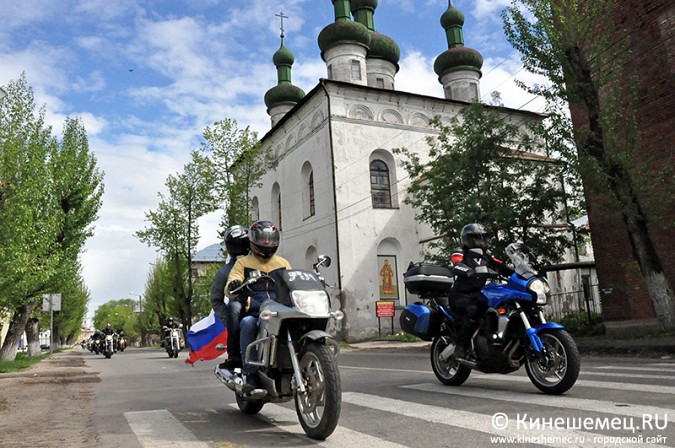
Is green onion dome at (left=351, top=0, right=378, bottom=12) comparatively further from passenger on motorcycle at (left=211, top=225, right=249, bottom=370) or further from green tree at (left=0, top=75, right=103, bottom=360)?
passenger on motorcycle at (left=211, top=225, right=249, bottom=370)

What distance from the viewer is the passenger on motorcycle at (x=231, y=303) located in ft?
17.8

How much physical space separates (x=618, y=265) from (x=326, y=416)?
14059 mm

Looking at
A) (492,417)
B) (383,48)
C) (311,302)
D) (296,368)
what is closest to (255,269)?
(311,302)

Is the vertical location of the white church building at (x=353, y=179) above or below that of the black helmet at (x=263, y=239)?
above

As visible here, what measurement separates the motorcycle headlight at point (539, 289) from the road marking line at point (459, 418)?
5.04 feet

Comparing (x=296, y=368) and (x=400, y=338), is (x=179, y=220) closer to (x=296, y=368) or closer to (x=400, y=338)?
(x=400, y=338)

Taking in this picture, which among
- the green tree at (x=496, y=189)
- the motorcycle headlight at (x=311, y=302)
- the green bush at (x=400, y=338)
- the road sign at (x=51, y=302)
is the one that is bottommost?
the green bush at (x=400, y=338)

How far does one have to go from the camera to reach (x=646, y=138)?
1434 cm

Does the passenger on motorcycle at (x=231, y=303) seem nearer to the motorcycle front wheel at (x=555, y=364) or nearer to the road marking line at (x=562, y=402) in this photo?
the road marking line at (x=562, y=402)

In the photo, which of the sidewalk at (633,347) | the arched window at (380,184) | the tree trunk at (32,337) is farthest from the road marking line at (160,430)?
the tree trunk at (32,337)

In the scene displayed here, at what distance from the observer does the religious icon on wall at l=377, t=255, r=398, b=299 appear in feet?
93.9

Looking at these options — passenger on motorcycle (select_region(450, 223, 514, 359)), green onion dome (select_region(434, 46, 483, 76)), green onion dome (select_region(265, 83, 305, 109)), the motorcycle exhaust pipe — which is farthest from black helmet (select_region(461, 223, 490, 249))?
green onion dome (select_region(265, 83, 305, 109))


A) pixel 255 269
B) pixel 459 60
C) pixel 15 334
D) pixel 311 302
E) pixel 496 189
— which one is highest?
pixel 459 60

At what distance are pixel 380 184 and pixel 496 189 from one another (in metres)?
Answer: 13.5
